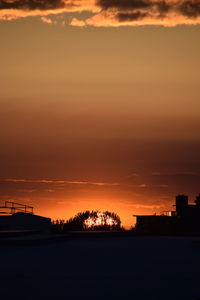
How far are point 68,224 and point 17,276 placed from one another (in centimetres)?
3136

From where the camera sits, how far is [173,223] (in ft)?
125

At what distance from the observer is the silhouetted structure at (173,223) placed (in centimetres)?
3741

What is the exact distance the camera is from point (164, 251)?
70.6 ft

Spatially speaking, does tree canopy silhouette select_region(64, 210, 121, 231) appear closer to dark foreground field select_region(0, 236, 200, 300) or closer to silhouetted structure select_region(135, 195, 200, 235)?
silhouetted structure select_region(135, 195, 200, 235)

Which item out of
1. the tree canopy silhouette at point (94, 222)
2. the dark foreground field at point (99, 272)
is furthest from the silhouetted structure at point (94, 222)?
the dark foreground field at point (99, 272)

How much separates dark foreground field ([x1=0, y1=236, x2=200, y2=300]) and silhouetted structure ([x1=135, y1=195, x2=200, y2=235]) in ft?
47.5

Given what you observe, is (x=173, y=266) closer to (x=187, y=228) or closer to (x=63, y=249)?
(x=63, y=249)

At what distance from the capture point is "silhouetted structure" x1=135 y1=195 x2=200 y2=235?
37.4 m

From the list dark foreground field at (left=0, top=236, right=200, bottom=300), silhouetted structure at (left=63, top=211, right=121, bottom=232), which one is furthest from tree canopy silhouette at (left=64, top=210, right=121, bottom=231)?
dark foreground field at (left=0, top=236, right=200, bottom=300)

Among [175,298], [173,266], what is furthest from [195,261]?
[175,298]

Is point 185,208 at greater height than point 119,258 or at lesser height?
greater

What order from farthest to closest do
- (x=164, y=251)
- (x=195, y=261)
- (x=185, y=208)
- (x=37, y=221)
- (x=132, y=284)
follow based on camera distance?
(x=185, y=208)
(x=37, y=221)
(x=164, y=251)
(x=195, y=261)
(x=132, y=284)

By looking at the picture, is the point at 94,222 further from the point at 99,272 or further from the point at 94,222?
the point at 99,272

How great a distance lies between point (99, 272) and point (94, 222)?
28.8m
